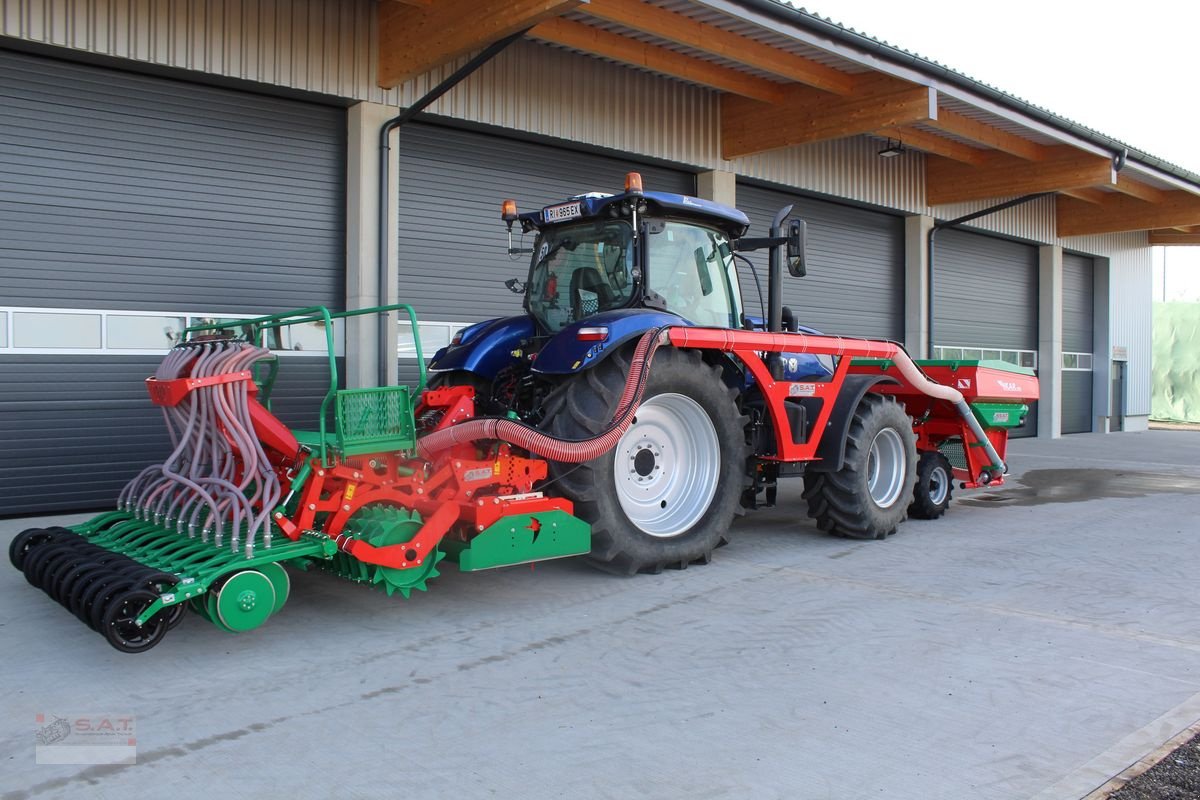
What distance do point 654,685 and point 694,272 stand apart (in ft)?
10.7

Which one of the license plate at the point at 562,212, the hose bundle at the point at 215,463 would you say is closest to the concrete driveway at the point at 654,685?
the hose bundle at the point at 215,463

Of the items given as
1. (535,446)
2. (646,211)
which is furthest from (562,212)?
(535,446)

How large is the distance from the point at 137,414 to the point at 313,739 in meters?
5.77

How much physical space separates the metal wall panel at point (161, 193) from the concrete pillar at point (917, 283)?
1018 cm

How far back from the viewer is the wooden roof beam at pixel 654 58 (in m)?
9.43

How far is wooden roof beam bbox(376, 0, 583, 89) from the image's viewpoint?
786 cm

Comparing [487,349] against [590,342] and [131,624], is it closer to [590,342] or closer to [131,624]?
[590,342]

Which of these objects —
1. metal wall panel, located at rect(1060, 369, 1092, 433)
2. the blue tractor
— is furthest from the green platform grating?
metal wall panel, located at rect(1060, 369, 1092, 433)

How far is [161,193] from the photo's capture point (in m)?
8.20

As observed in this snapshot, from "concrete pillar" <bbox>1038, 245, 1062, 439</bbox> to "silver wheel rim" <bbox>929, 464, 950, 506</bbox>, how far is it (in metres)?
11.9

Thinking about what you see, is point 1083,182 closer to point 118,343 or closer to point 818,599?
point 818,599

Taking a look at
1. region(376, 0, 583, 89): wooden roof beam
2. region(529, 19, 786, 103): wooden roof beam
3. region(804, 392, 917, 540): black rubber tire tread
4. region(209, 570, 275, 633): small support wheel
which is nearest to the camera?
region(209, 570, 275, 633): small support wheel

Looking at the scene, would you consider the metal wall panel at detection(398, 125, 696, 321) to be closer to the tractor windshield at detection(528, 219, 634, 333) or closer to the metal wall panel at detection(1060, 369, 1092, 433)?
the tractor windshield at detection(528, 219, 634, 333)

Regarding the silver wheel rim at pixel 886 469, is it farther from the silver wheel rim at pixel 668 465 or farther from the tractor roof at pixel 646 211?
the tractor roof at pixel 646 211
